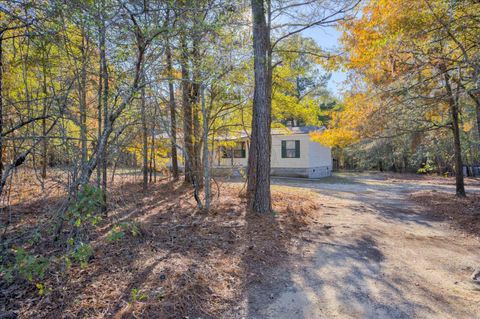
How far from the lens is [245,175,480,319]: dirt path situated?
248cm

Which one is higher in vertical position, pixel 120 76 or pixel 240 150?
pixel 120 76

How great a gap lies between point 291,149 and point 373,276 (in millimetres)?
13399

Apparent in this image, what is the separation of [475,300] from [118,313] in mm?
3404

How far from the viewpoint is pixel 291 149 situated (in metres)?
16.3

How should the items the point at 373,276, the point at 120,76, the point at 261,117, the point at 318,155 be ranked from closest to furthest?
the point at 373,276 → the point at 120,76 → the point at 261,117 → the point at 318,155

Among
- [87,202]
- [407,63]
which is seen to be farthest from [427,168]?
[87,202]

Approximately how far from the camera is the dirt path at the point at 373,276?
2.48 m

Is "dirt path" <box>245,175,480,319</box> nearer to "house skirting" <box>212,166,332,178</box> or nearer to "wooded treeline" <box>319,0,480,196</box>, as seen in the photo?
"wooded treeline" <box>319,0,480,196</box>

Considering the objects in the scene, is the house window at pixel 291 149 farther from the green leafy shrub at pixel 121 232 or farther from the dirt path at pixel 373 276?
the green leafy shrub at pixel 121 232

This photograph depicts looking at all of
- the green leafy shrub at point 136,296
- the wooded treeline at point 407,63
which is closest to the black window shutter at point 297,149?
the wooded treeline at point 407,63

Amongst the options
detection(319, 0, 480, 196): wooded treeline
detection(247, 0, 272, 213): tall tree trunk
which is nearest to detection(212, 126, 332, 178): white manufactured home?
detection(319, 0, 480, 196): wooded treeline

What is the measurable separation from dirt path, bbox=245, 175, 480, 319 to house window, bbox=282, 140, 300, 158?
10857 millimetres

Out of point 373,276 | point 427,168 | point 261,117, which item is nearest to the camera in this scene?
point 373,276

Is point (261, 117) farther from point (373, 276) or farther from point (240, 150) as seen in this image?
point (240, 150)
